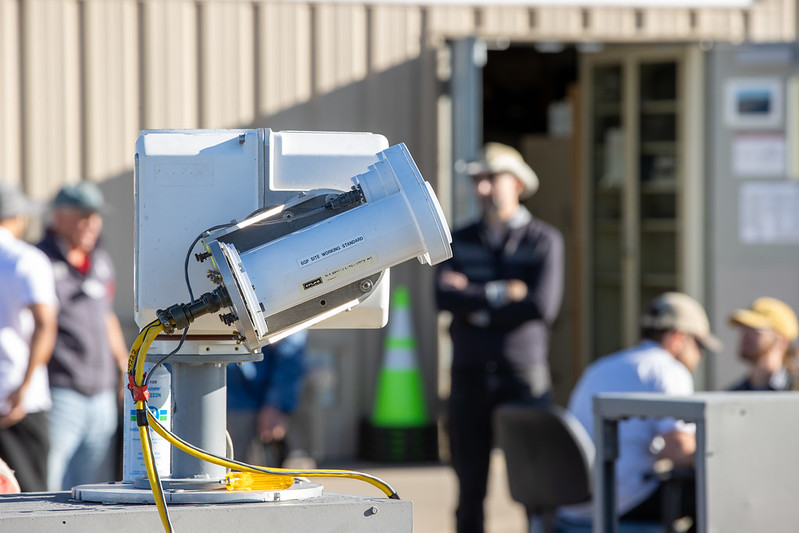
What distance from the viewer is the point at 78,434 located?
509 centimetres

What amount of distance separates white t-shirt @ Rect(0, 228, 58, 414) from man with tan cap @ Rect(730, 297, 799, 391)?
2748 mm

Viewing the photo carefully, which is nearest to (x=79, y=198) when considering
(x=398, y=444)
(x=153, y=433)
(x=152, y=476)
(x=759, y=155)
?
(x=398, y=444)

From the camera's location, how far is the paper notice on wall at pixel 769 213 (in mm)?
7254

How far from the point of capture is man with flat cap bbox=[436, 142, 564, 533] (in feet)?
16.9

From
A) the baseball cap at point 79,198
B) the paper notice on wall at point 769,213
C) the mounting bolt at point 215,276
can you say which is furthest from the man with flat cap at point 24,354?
the paper notice on wall at point 769,213

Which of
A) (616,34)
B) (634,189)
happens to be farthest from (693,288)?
(616,34)

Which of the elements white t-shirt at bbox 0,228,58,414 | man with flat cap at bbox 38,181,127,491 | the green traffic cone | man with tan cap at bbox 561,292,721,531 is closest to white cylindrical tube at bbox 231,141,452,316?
man with tan cap at bbox 561,292,721,531

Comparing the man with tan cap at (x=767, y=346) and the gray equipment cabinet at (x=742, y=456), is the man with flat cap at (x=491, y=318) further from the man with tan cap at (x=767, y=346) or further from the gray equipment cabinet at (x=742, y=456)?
the gray equipment cabinet at (x=742, y=456)

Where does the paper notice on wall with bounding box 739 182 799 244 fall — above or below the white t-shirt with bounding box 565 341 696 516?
above

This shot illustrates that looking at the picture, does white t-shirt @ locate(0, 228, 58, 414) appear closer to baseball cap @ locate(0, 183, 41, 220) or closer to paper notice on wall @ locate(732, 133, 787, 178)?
baseball cap @ locate(0, 183, 41, 220)

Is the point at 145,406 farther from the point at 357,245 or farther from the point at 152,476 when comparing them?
the point at 357,245

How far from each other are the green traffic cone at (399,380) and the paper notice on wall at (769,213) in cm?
208

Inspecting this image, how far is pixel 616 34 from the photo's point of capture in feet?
24.0

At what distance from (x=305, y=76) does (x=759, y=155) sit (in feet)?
8.95
